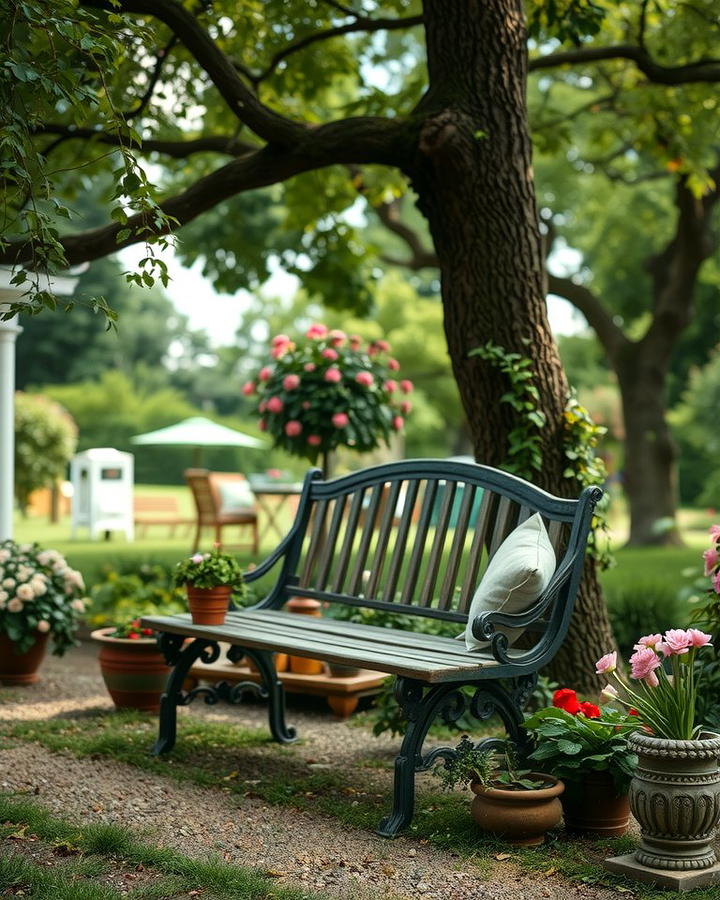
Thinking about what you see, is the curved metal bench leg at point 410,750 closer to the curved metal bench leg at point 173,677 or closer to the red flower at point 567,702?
the red flower at point 567,702

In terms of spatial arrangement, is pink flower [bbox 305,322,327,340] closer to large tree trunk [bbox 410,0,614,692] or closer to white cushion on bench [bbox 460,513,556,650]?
large tree trunk [bbox 410,0,614,692]

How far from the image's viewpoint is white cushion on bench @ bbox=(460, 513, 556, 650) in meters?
4.62

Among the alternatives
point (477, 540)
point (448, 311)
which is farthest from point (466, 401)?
point (477, 540)

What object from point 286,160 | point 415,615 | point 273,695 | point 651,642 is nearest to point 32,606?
point 273,695

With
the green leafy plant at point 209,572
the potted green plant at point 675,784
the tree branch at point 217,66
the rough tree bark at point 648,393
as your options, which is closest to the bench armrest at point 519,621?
the potted green plant at point 675,784

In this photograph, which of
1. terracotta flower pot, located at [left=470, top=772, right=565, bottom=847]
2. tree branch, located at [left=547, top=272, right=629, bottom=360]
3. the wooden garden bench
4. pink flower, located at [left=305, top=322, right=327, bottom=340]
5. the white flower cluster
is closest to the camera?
terracotta flower pot, located at [left=470, top=772, right=565, bottom=847]

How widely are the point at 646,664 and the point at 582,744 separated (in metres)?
0.53

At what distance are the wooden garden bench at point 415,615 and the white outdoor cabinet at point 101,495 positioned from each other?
1383cm

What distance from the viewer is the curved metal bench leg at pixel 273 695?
576 cm

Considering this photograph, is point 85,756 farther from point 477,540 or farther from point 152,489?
point 152,489

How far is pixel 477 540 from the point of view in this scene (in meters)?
5.35

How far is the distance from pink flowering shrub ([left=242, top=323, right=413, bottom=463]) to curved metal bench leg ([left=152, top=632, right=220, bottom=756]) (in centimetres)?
404

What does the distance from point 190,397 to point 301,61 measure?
158 feet

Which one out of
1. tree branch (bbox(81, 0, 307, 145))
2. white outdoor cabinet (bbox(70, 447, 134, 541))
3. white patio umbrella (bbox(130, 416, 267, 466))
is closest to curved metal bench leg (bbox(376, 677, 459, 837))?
tree branch (bbox(81, 0, 307, 145))
